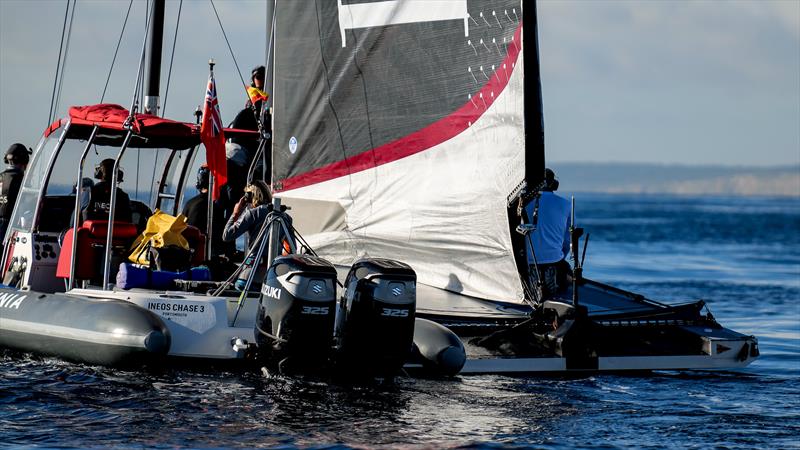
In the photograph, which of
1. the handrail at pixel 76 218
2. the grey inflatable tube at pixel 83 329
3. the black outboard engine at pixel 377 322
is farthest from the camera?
the handrail at pixel 76 218

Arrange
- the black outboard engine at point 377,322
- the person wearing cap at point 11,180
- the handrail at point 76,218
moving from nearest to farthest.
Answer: the black outboard engine at point 377,322, the handrail at point 76,218, the person wearing cap at point 11,180

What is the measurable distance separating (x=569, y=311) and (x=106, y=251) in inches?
172

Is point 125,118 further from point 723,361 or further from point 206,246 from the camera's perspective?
point 723,361

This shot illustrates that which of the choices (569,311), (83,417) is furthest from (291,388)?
(569,311)

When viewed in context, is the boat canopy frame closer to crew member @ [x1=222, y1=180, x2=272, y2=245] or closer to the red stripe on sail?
the red stripe on sail

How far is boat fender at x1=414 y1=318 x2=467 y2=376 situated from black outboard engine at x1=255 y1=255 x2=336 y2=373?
120 centimetres

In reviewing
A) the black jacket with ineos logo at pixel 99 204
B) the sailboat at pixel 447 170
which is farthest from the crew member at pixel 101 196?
the sailboat at pixel 447 170

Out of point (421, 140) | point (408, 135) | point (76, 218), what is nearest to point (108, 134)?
point (76, 218)

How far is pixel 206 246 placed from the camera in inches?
526

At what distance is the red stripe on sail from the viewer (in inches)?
492

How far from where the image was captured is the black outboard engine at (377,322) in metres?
10.2

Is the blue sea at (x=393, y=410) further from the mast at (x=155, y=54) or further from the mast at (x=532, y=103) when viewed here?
the mast at (x=155, y=54)

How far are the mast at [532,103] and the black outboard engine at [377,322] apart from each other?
96.7 inches

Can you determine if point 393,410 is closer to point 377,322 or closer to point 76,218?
point 377,322
